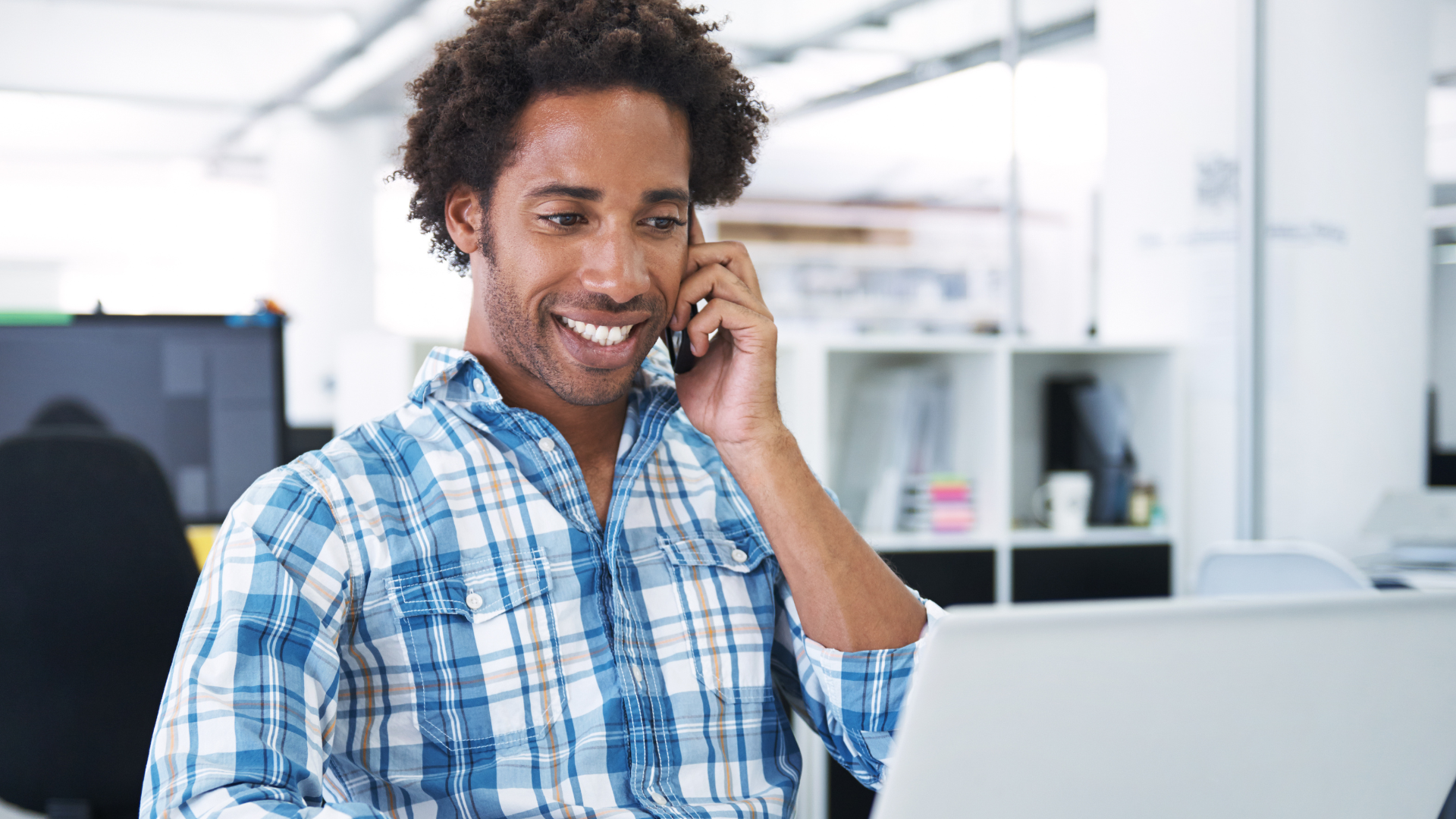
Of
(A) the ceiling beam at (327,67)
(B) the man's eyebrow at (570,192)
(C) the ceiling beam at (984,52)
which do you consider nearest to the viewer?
(B) the man's eyebrow at (570,192)

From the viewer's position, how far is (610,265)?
115cm

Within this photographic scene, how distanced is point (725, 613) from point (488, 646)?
0.26 m

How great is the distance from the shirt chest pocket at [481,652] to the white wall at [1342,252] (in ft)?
8.62

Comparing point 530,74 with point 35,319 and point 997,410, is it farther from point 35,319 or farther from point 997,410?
point 997,410

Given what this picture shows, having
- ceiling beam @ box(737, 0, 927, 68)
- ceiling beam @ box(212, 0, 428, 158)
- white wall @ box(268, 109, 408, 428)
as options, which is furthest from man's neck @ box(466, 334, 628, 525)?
white wall @ box(268, 109, 408, 428)

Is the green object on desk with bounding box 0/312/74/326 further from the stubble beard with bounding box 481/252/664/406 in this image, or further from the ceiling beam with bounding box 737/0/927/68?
the ceiling beam with bounding box 737/0/927/68

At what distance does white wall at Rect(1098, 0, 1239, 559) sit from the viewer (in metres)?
3.15

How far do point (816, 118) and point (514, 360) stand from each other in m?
7.98

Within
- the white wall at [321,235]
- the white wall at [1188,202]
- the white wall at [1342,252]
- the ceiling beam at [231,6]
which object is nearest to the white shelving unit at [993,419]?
the white wall at [1188,202]

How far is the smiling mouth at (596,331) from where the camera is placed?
119 centimetres

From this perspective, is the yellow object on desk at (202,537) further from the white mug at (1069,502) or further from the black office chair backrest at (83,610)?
the white mug at (1069,502)

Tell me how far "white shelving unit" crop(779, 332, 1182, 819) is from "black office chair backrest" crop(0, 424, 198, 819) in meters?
1.57

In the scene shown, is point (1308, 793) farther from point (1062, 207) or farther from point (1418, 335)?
point (1062, 207)

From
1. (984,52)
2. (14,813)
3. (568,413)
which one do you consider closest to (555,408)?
(568,413)
